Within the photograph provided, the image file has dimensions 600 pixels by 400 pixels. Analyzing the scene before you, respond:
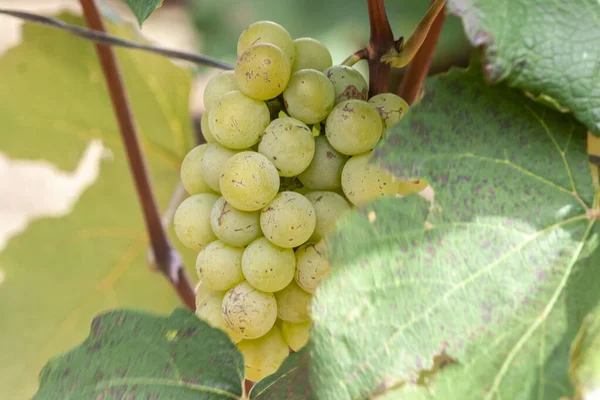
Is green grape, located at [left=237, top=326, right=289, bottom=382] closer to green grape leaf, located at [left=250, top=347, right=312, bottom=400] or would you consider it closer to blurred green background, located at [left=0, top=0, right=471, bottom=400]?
green grape leaf, located at [left=250, top=347, right=312, bottom=400]

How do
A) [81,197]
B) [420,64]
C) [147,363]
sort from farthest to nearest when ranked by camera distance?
[81,197], [420,64], [147,363]

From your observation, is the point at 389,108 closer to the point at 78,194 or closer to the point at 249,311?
the point at 249,311

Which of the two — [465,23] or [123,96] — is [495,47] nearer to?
[465,23]

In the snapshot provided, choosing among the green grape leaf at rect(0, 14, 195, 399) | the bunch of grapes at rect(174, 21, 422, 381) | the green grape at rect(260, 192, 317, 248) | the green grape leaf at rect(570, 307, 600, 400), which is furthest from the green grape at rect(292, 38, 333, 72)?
the green grape leaf at rect(0, 14, 195, 399)

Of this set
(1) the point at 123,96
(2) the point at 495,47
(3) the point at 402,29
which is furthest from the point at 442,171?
(3) the point at 402,29

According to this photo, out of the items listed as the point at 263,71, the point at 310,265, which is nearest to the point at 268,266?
the point at 310,265

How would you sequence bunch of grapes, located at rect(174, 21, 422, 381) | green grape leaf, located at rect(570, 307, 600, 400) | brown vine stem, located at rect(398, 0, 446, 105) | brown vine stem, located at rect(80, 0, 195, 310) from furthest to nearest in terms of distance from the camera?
1. brown vine stem, located at rect(80, 0, 195, 310)
2. brown vine stem, located at rect(398, 0, 446, 105)
3. bunch of grapes, located at rect(174, 21, 422, 381)
4. green grape leaf, located at rect(570, 307, 600, 400)

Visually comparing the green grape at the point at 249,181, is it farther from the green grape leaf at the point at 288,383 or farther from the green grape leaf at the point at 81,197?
the green grape leaf at the point at 81,197
